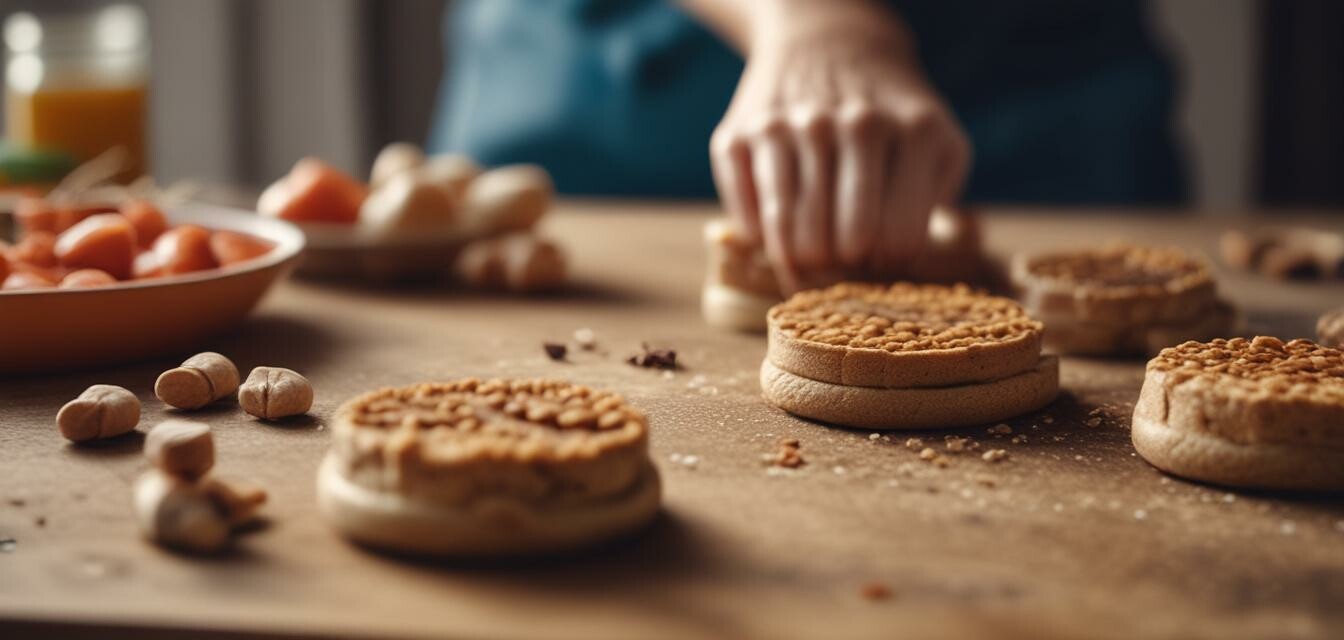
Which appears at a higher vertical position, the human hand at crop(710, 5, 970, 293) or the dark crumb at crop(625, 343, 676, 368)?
the human hand at crop(710, 5, 970, 293)

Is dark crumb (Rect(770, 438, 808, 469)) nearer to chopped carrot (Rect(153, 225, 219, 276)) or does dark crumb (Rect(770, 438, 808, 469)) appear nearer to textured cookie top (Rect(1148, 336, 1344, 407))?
textured cookie top (Rect(1148, 336, 1344, 407))

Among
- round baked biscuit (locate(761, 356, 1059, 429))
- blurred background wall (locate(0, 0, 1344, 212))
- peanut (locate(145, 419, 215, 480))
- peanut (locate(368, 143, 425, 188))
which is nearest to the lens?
peanut (locate(145, 419, 215, 480))

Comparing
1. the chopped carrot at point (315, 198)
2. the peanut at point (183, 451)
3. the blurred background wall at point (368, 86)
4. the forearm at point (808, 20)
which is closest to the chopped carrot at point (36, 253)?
the chopped carrot at point (315, 198)

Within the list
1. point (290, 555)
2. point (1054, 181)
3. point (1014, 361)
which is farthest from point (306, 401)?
point (1054, 181)

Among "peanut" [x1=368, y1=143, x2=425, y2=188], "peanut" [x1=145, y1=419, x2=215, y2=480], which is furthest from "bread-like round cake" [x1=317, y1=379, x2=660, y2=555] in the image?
"peanut" [x1=368, y1=143, x2=425, y2=188]

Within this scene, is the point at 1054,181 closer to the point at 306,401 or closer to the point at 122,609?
the point at 306,401

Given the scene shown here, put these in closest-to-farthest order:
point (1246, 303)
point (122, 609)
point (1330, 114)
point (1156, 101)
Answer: point (122, 609), point (1246, 303), point (1156, 101), point (1330, 114)
